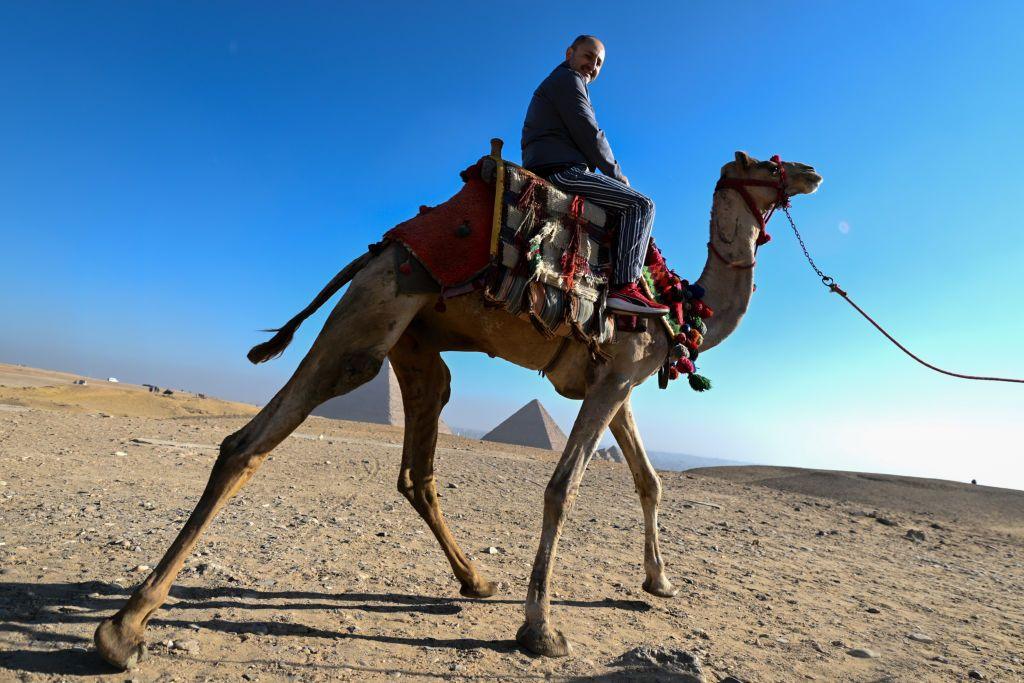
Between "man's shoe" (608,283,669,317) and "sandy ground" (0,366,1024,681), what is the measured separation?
195 centimetres

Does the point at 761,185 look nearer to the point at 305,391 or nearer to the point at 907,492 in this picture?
the point at 305,391

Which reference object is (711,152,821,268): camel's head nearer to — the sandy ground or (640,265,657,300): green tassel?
(640,265,657,300): green tassel

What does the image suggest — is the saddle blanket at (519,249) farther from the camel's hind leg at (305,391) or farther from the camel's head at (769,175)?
the camel's head at (769,175)

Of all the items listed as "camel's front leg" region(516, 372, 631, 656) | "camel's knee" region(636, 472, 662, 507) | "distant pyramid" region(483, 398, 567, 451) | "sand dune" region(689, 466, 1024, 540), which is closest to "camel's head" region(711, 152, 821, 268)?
"camel's front leg" region(516, 372, 631, 656)

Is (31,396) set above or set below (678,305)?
below

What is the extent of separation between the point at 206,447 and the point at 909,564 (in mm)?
10428

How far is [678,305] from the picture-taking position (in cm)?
412

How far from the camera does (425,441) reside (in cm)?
411

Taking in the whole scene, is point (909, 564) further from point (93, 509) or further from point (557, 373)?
point (93, 509)

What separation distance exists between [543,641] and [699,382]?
2187 millimetres

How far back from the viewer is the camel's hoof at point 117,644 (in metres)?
2.46

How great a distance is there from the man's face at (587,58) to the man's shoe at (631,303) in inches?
59.5

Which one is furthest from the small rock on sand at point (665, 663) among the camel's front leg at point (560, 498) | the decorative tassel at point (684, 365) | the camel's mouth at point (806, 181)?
the camel's mouth at point (806, 181)

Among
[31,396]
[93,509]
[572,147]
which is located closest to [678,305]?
[572,147]
